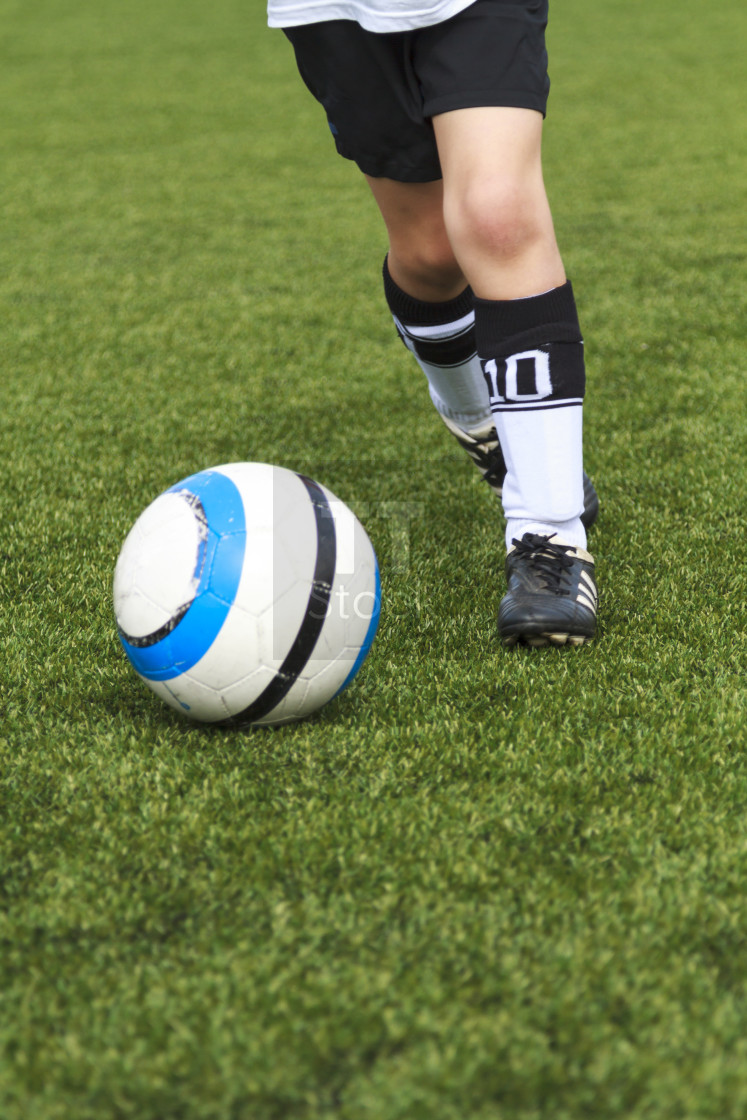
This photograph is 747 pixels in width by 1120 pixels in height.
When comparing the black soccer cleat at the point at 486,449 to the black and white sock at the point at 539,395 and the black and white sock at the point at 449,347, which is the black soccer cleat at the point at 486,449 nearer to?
the black and white sock at the point at 449,347

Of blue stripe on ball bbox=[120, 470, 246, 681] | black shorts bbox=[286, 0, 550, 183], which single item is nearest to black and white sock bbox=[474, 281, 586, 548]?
black shorts bbox=[286, 0, 550, 183]

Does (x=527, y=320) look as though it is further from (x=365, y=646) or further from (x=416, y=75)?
→ (x=365, y=646)

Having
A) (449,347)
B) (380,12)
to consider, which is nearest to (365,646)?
(449,347)

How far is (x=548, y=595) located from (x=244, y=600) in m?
0.67

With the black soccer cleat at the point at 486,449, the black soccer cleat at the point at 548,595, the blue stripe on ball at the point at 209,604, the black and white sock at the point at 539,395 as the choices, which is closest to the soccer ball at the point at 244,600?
the blue stripe on ball at the point at 209,604

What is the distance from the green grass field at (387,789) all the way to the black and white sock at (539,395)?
0.89ft

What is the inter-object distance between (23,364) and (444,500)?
2090 mm

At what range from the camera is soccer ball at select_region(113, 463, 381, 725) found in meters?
1.65

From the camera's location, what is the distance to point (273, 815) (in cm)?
150

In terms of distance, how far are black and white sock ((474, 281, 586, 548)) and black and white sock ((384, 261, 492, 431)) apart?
41 centimetres

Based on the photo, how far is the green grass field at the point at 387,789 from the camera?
43.2 inches

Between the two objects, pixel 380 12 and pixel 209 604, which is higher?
pixel 380 12

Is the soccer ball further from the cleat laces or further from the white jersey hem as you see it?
the white jersey hem

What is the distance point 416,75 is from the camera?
2000 mm
